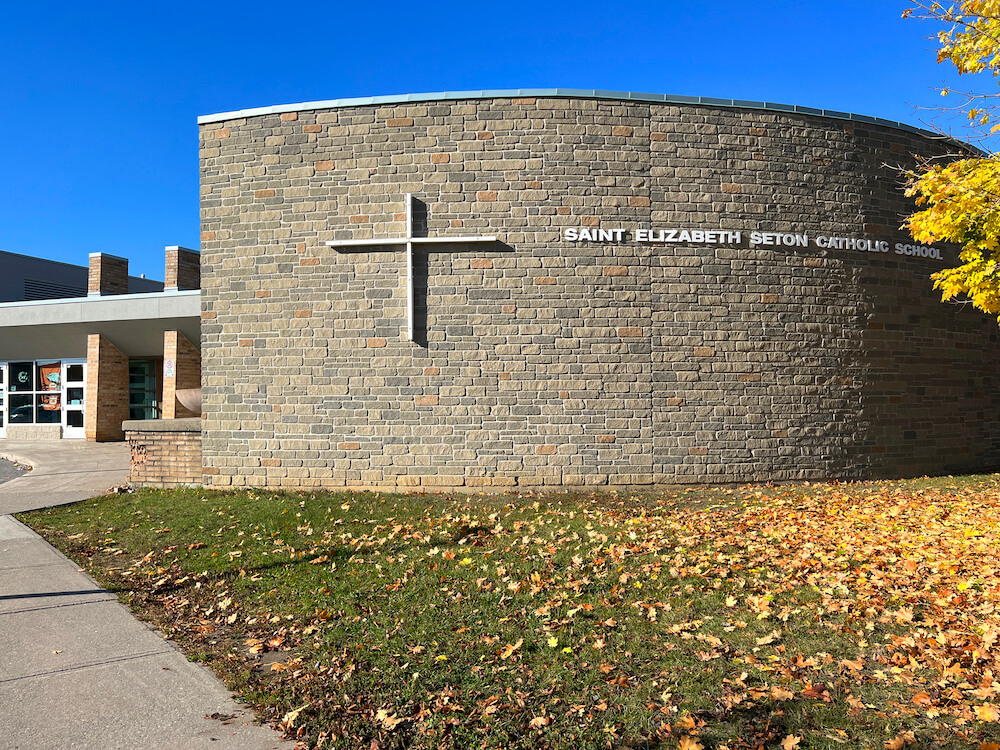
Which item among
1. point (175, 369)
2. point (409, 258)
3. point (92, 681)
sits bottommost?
point (92, 681)

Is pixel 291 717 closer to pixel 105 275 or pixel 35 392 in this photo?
pixel 105 275

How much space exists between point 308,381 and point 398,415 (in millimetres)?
1415

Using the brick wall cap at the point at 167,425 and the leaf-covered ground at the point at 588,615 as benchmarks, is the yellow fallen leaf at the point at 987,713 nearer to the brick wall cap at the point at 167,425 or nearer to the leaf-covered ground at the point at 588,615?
the leaf-covered ground at the point at 588,615

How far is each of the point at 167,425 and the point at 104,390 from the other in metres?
12.2

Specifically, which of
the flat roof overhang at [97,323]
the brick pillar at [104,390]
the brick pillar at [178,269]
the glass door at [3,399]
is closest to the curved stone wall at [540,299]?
the flat roof overhang at [97,323]

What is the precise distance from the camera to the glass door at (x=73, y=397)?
22320mm

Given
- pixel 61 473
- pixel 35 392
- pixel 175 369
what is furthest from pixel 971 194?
pixel 35 392

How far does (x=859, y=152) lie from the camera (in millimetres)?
10539

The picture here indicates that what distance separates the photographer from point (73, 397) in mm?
22484

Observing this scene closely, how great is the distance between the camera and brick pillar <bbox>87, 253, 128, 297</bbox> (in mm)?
21422

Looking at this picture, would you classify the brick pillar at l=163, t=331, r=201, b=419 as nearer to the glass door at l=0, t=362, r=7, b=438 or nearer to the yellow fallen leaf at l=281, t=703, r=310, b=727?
the glass door at l=0, t=362, r=7, b=438

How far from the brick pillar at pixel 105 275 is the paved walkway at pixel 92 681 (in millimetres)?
16838

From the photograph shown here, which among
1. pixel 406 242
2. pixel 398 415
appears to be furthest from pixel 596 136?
pixel 398 415

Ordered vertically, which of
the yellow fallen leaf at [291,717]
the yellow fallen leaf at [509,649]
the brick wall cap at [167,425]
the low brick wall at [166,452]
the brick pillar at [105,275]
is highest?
the brick pillar at [105,275]
